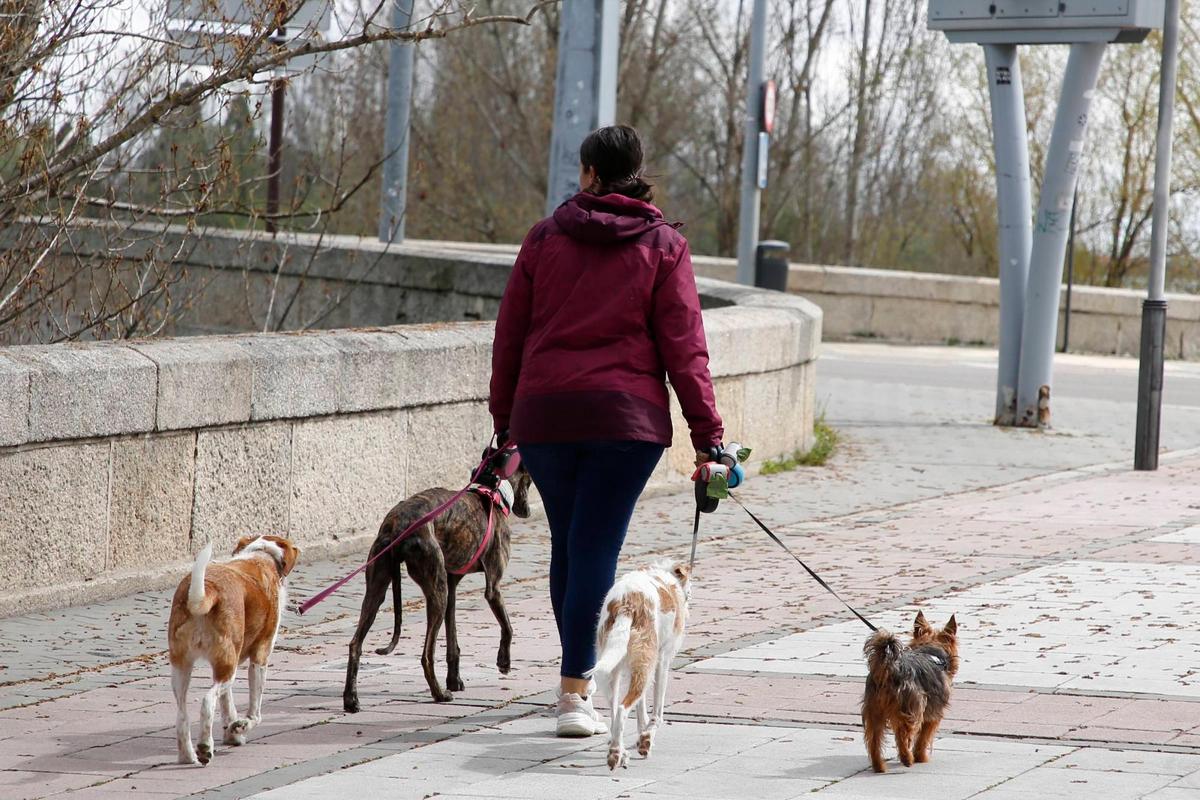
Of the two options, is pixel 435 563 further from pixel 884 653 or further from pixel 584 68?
pixel 584 68

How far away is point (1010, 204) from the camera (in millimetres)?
15430

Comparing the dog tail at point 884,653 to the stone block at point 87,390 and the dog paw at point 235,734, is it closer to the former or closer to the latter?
the dog paw at point 235,734

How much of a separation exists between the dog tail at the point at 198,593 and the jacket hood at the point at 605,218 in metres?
1.38

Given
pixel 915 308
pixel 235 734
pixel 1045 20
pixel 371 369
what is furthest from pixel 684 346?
pixel 915 308

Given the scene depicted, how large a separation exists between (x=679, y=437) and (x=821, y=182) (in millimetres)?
24716

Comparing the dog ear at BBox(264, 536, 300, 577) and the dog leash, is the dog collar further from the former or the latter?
the dog ear at BBox(264, 536, 300, 577)

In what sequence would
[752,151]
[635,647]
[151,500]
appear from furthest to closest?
[752,151] → [151,500] → [635,647]

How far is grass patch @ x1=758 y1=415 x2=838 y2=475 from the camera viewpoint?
12539 mm

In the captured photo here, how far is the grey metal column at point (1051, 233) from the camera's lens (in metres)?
14.7

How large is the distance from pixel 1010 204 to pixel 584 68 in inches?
187

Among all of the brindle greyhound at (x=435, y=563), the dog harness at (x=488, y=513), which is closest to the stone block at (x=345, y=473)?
the brindle greyhound at (x=435, y=563)

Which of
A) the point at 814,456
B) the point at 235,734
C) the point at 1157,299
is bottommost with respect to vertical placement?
the point at 235,734

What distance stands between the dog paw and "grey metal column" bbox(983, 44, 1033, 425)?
10.8 meters

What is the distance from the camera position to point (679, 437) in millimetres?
11391
